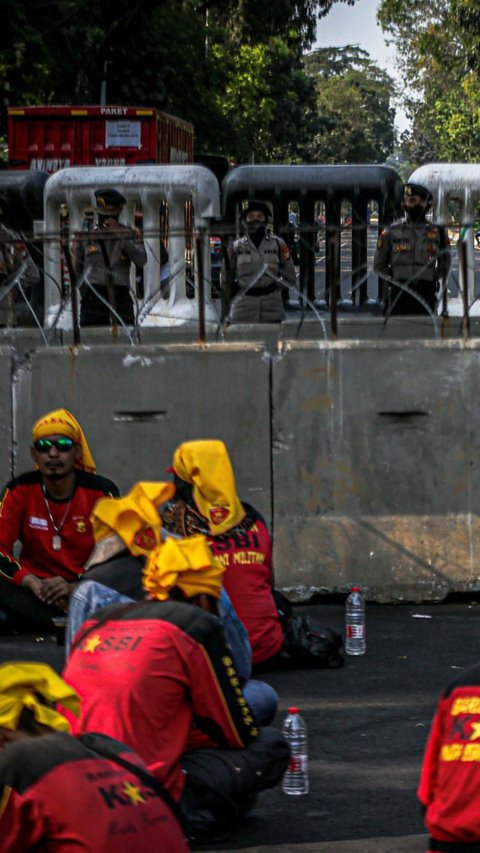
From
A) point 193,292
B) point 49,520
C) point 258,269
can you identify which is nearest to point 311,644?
point 49,520

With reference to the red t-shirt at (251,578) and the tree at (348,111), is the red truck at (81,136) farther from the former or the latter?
the tree at (348,111)

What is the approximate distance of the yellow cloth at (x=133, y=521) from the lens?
6266 millimetres

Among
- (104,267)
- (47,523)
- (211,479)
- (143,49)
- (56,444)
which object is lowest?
(47,523)

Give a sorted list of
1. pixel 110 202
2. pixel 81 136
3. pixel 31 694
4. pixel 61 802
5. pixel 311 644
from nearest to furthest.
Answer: pixel 61 802
pixel 31 694
pixel 311 644
pixel 110 202
pixel 81 136

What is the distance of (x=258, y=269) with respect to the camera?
13.8m

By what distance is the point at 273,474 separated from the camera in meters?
10.3

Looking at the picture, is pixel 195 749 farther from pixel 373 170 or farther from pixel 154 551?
pixel 373 170

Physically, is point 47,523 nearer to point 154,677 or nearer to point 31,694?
point 154,677

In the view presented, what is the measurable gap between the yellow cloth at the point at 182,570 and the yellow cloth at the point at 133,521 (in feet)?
1.36

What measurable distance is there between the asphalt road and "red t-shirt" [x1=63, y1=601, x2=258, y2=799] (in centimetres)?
62

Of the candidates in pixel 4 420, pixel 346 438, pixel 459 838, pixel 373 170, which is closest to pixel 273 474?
pixel 346 438

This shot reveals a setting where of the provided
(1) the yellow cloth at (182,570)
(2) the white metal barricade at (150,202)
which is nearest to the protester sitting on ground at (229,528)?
(1) the yellow cloth at (182,570)

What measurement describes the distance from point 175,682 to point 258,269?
28.6 ft

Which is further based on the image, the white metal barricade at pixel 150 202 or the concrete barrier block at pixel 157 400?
the white metal barricade at pixel 150 202
